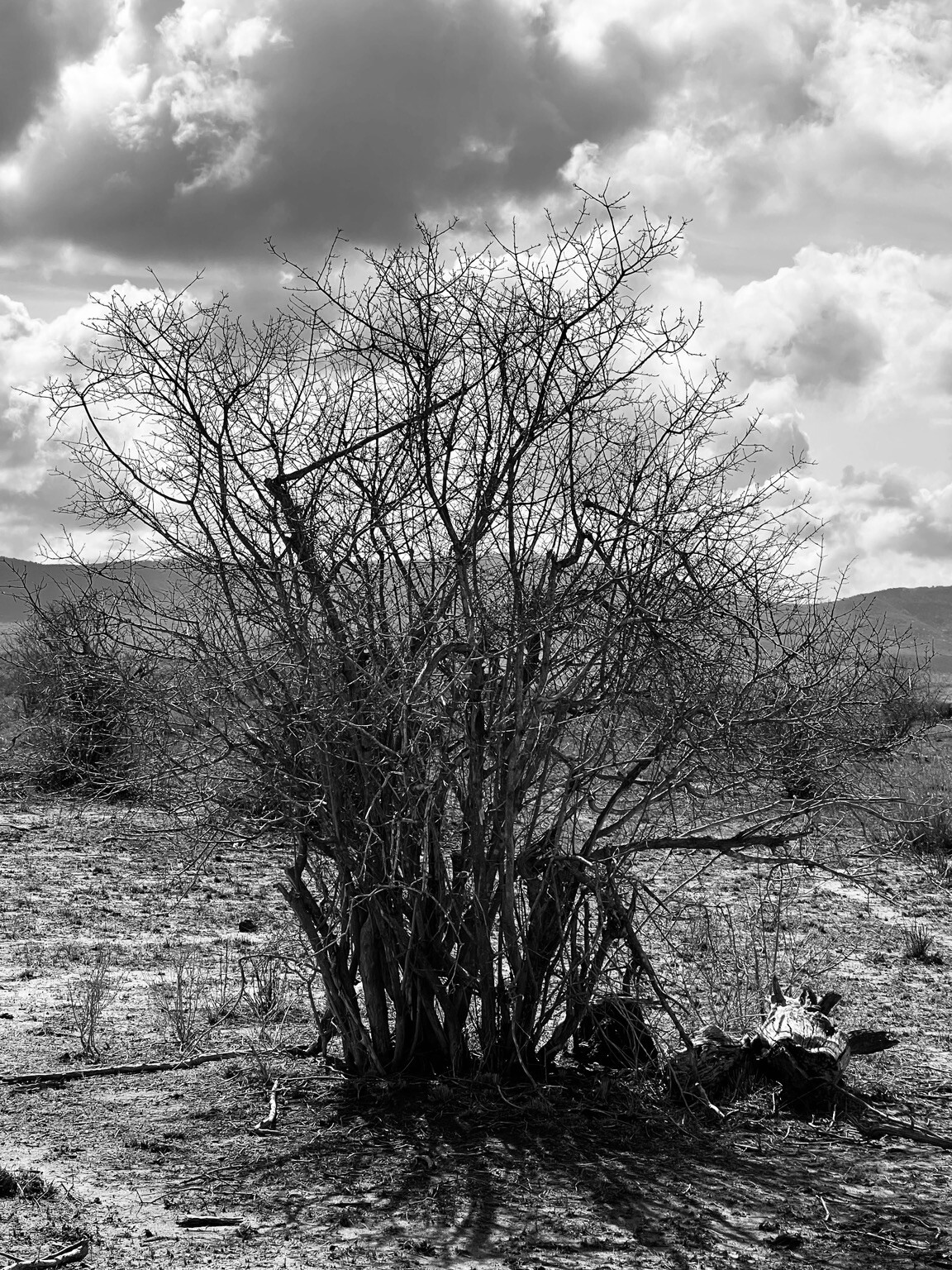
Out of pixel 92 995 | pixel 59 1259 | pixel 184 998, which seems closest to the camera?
pixel 59 1259

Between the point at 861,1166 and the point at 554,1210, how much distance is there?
1.52 meters

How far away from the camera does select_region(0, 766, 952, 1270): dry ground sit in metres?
4.71

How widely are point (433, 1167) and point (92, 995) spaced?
2.93m

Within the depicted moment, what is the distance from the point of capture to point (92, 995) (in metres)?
7.54

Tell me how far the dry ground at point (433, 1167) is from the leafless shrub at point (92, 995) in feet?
0.33

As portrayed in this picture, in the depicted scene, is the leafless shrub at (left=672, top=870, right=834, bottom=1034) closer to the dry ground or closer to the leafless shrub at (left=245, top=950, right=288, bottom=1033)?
the dry ground

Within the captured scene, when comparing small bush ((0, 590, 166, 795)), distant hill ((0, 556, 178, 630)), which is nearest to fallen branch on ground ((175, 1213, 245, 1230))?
small bush ((0, 590, 166, 795))

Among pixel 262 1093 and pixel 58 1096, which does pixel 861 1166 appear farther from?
pixel 58 1096

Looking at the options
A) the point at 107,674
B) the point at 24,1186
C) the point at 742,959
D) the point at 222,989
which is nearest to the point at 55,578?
the point at 107,674

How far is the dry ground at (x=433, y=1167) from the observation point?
15.5 ft

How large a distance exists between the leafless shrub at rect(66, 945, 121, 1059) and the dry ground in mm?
101

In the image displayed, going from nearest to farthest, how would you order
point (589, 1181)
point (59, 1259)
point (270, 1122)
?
1. point (59, 1259)
2. point (589, 1181)
3. point (270, 1122)

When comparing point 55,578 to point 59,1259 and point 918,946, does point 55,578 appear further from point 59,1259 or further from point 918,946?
point 918,946

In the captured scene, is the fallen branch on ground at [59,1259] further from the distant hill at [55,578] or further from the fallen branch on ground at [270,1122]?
the distant hill at [55,578]
